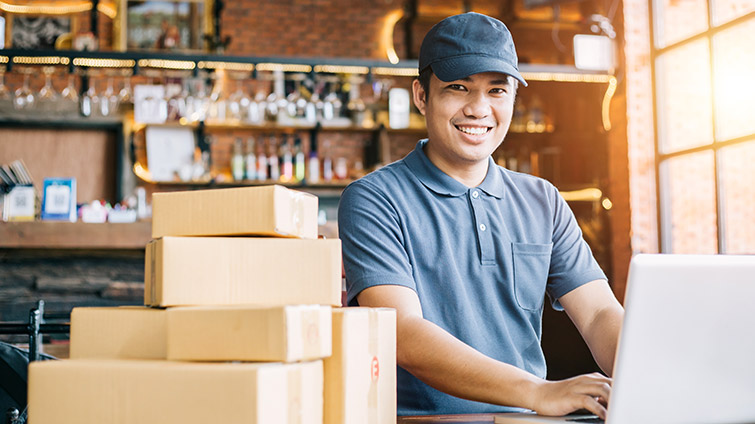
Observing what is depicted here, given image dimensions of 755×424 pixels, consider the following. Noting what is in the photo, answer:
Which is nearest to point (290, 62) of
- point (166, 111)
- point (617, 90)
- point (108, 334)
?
point (166, 111)

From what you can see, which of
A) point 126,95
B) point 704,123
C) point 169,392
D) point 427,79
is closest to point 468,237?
point 427,79

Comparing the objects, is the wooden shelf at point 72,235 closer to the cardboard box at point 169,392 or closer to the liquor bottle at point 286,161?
the liquor bottle at point 286,161

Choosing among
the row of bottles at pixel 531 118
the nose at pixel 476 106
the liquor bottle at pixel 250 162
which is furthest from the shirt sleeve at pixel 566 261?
the row of bottles at pixel 531 118

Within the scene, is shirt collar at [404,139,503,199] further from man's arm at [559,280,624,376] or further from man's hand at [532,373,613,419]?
man's hand at [532,373,613,419]

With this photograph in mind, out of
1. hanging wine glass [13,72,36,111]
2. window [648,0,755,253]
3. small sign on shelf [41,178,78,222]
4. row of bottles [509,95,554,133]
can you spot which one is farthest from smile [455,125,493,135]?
row of bottles [509,95,554,133]

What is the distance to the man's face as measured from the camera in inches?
68.2

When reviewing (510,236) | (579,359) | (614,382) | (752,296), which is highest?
(510,236)

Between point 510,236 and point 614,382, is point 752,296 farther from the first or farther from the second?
point 510,236

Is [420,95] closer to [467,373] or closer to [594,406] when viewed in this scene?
[467,373]

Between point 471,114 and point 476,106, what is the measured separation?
21mm

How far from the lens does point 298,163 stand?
5836mm

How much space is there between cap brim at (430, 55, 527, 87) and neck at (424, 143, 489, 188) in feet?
0.64

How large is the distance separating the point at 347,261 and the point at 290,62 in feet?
11.4

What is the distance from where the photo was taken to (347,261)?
1.59 metres
